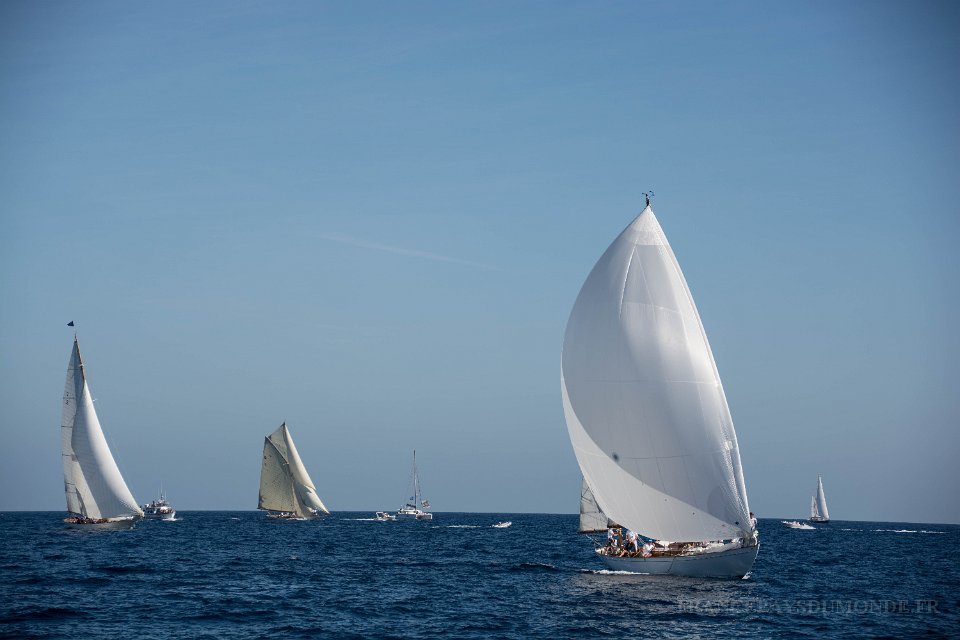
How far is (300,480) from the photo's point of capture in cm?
14875

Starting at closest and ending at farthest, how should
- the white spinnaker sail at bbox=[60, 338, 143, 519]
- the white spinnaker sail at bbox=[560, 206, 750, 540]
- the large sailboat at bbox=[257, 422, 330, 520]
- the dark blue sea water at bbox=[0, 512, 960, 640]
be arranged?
the dark blue sea water at bbox=[0, 512, 960, 640], the white spinnaker sail at bbox=[560, 206, 750, 540], the white spinnaker sail at bbox=[60, 338, 143, 519], the large sailboat at bbox=[257, 422, 330, 520]

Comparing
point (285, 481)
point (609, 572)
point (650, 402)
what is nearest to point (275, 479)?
point (285, 481)

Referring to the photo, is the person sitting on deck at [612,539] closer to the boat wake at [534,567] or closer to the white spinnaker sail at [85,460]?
the boat wake at [534,567]

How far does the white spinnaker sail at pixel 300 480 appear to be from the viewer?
143 m

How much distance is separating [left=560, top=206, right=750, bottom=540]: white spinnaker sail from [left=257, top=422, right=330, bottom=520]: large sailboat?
312 ft

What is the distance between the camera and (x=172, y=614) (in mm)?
45125

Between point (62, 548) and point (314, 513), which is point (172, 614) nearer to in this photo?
point (62, 548)

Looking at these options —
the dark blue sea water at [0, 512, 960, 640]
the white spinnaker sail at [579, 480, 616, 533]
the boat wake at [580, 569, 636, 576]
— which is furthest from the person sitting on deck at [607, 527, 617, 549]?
the white spinnaker sail at [579, 480, 616, 533]

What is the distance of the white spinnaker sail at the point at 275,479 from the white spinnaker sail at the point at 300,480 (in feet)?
2.48

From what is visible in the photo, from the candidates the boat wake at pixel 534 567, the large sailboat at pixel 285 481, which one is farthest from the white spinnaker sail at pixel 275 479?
the boat wake at pixel 534 567

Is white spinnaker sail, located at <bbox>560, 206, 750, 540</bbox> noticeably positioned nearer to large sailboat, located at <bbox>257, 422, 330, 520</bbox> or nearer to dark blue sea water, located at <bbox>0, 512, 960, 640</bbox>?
dark blue sea water, located at <bbox>0, 512, 960, 640</bbox>

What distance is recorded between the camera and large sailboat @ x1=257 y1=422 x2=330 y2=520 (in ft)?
469

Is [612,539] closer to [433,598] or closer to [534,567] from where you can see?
[433,598]

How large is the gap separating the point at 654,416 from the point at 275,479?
344ft
